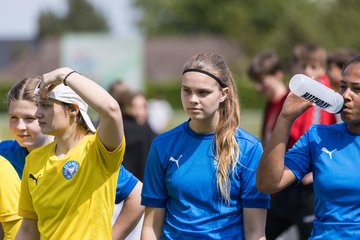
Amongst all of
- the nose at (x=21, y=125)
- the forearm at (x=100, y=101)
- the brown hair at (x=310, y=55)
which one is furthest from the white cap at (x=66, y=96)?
the brown hair at (x=310, y=55)

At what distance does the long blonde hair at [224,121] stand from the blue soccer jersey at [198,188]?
0.04 metres

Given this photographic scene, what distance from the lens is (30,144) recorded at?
6008 millimetres

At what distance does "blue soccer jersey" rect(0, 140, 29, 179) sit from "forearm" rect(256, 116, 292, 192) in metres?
1.88

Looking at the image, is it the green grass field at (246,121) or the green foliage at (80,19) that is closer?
the green grass field at (246,121)

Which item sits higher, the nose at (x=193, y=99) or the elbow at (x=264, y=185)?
the nose at (x=193, y=99)

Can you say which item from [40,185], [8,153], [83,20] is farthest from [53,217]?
[83,20]

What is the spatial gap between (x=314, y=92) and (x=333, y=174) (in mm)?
482

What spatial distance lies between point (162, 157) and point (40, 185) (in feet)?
2.43

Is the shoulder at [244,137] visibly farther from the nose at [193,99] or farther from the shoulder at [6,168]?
the shoulder at [6,168]

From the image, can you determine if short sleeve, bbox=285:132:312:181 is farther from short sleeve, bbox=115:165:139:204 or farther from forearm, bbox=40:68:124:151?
short sleeve, bbox=115:165:139:204

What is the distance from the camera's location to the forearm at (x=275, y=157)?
4.98m

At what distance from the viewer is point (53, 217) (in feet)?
17.1

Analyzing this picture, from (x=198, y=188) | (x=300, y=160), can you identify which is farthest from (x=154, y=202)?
(x=300, y=160)

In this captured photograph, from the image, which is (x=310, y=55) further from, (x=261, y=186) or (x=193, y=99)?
(x=261, y=186)
